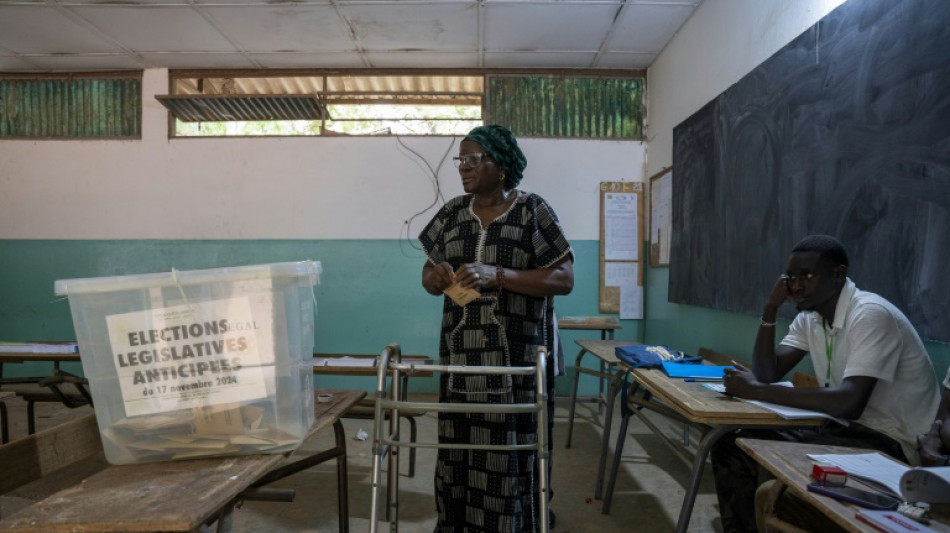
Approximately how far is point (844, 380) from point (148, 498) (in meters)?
1.74

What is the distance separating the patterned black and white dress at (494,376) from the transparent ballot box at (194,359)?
791 mm

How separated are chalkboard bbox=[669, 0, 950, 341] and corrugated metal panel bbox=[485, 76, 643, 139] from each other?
1.52 meters

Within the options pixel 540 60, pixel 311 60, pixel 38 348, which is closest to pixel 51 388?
A: pixel 38 348

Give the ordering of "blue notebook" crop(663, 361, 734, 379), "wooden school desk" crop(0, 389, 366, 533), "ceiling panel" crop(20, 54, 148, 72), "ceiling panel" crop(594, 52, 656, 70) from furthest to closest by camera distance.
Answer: "ceiling panel" crop(20, 54, 148, 72), "ceiling panel" crop(594, 52, 656, 70), "blue notebook" crop(663, 361, 734, 379), "wooden school desk" crop(0, 389, 366, 533)

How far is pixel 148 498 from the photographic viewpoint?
2.60ft

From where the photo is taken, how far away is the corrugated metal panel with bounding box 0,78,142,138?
5055 mm

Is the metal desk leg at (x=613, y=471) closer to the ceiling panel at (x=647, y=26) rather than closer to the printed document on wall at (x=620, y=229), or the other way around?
the printed document on wall at (x=620, y=229)

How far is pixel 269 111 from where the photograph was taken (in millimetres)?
5082

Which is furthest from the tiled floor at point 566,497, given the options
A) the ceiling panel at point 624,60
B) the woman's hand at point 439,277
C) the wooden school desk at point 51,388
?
the ceiling panel at point 624,60

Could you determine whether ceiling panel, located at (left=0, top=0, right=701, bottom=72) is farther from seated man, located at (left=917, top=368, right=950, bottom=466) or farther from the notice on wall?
the notice on wall

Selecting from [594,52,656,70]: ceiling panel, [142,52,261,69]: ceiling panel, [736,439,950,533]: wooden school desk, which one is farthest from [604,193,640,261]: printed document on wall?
[736,439,950,533]: wooden school desk

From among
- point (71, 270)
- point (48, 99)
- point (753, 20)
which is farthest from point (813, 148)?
point (48, 99)

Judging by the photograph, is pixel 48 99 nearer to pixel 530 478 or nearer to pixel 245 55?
pixel 245 55

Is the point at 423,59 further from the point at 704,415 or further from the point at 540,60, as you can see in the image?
the point at 704,415
